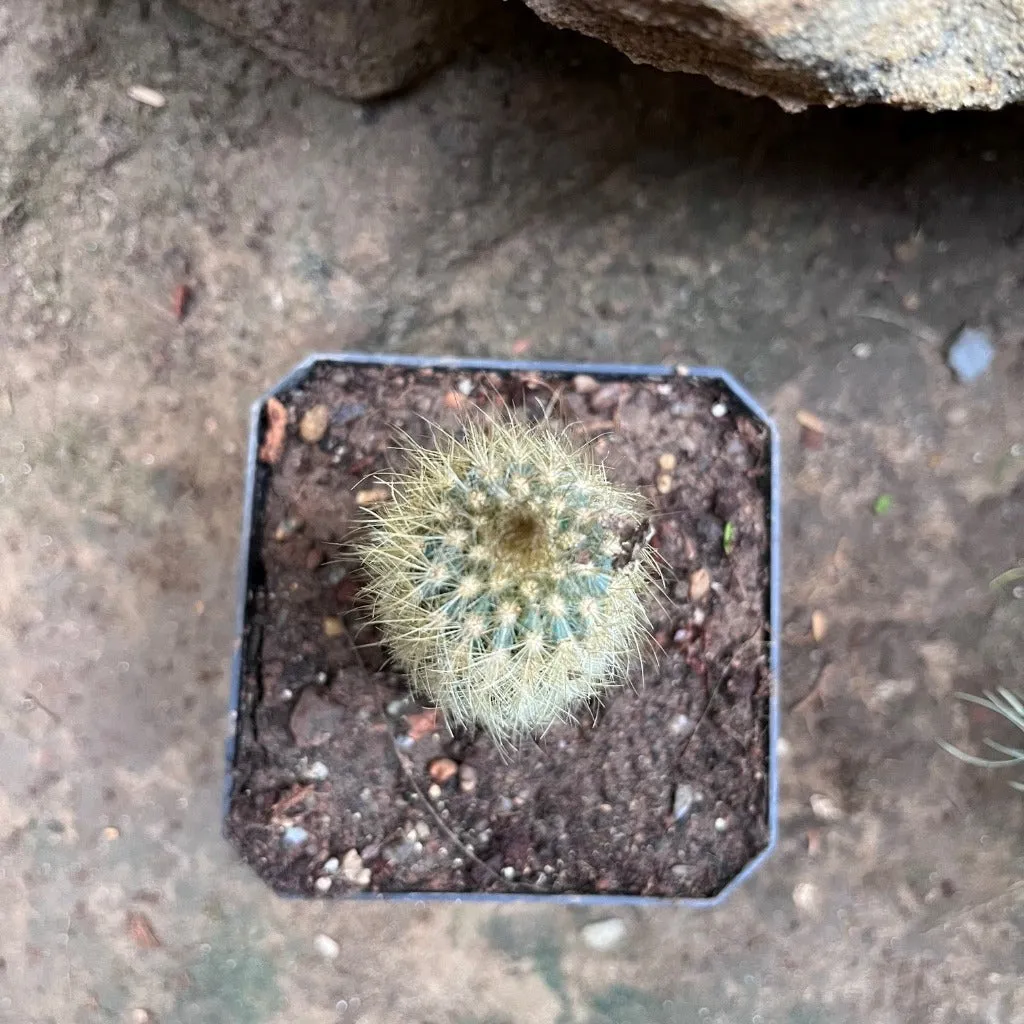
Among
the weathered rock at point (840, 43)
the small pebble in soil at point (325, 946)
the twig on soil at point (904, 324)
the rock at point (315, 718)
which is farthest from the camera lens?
the twig on soil at point (904, 324)

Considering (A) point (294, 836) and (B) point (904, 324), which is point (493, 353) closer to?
(B) point (904, 324)

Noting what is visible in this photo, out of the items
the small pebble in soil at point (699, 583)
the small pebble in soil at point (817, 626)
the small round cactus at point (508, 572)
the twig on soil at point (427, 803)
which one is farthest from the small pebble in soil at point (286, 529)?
the small pebble in soil at point (817, 626)

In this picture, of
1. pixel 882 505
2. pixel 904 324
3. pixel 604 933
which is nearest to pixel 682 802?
pixel 604 933

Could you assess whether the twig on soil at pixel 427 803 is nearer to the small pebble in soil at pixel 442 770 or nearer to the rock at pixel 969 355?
the small pebble in soil at pixel 442 770

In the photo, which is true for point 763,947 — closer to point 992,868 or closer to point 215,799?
point 992,868

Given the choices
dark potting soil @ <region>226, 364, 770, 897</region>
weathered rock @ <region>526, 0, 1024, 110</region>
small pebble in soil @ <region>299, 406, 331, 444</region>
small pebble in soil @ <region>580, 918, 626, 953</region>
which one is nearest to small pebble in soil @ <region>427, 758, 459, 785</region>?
dark potting soil @ <region>226, 364, 770, 897</region>

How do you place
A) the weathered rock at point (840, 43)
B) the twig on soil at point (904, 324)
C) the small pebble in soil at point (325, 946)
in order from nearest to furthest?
the weathered rock at point (840, 43) → the small pebble in soil at point (325, 946) → the twig on soil at point (904, 324)
